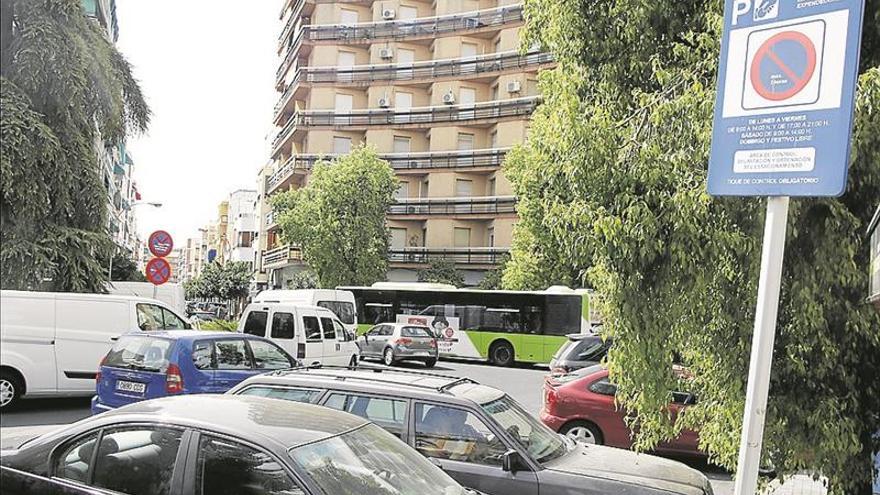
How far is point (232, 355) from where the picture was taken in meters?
10.6

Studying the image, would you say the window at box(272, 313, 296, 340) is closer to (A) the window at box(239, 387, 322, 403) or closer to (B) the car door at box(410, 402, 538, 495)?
(A) the window at box(239, 387, 322, 403)

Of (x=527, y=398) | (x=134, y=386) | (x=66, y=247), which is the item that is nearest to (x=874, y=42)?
(x=66, y=247)

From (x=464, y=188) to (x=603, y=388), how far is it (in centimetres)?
3594

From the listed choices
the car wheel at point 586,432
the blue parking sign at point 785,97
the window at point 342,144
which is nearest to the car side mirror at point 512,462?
the blue parking sign at point 785,97

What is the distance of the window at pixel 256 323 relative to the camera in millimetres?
17109

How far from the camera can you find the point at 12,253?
9.57ft

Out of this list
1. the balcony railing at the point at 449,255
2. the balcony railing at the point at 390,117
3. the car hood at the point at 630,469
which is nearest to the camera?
the car hood at the point at 630,469

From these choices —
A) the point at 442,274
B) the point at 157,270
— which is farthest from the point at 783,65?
the point at 442,274

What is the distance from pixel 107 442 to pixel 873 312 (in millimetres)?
4954

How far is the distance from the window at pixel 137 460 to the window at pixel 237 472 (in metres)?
0.18

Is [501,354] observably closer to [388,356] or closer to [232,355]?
[388,356]

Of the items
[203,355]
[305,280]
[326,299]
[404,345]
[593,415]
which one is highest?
[203,355]

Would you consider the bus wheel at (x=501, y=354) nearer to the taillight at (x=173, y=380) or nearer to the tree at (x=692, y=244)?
the taillight at (x=173, y=380)

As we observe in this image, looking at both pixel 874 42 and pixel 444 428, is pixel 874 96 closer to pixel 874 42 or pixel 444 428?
pixel 874 42
